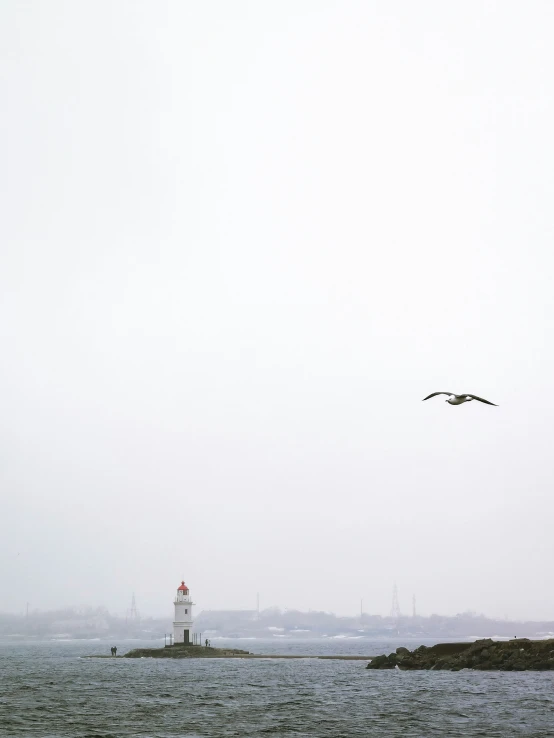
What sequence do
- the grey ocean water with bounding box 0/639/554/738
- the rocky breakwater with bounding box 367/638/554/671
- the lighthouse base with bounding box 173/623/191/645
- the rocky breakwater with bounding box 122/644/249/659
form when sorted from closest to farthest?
the grey ocean water with bounding box 0/639/554/738, the rocky breakwater with bounding box 367/638/554/671, the rocky breakwater with bounding box 122/644/249/659, the lighthouse base with bounding box 173/623/191/645

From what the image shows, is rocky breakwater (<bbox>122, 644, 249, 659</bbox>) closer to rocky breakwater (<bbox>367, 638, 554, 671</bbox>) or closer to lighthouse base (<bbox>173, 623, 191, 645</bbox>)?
lighthouse base (<bbox>173, 623, 191, 645</bbox>)

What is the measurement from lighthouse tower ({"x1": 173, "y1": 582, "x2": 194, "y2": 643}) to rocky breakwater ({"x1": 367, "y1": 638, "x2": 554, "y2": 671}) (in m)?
30.1

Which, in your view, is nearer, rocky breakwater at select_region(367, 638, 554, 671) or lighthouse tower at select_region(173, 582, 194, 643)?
rocky breakwater at select_region(367, 638, 554, 671)

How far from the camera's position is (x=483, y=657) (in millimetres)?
89062

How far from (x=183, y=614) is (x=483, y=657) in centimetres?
4506

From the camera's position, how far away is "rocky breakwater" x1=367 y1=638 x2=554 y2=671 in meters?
86.8

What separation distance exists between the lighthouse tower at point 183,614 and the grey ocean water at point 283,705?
23105mm

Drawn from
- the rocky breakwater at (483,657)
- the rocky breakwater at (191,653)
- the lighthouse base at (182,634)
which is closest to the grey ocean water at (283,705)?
the rocky breakwater at (483,657)

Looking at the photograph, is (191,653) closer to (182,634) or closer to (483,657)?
→ (182,634)

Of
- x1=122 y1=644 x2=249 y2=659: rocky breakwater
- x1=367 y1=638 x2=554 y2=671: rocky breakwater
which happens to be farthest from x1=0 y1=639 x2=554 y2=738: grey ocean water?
x1=122 y1=644 x2=249 y2=659: rocky breakwater

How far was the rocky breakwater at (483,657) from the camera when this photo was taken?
285 ft

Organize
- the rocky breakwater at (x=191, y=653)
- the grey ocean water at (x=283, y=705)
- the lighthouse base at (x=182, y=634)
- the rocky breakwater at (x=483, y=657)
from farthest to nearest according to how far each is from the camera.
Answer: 1. the lighthouse base at (x=182, y=634)
2. the rocky breakwater at (x=191, y=653)
3. the rocky breakwater at (x=483, y=657)
4. the grey ocean water at (x=283, y=705)

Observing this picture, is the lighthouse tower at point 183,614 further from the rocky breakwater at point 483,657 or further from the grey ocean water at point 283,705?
the rocky breakwater at point 483,657

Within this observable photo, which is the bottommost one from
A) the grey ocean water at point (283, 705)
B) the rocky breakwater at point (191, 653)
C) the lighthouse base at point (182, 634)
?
the grey ocean water at point (283, 705)
